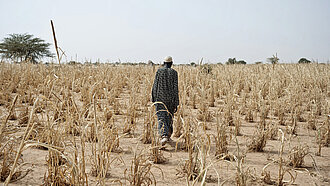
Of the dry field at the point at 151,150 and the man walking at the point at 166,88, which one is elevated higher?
the man walking at the point at 166,88

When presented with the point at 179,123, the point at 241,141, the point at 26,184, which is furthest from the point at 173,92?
the point at 26,184

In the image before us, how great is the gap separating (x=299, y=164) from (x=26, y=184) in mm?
3216

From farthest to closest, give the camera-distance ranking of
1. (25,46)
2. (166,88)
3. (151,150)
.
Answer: (25,46)
(166,88)
(151,150)

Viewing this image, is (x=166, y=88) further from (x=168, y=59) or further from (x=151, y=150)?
(x=151, y=150)

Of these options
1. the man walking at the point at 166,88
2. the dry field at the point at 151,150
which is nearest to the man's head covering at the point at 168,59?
the man walking at the point at 166,88

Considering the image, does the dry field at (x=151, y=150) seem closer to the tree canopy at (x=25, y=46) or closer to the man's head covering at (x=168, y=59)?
the man's head covering at (x=168, y=59)

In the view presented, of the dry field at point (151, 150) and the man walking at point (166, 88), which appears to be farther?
the man walking at point (166, 88)


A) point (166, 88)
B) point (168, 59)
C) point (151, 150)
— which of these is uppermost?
point (168, 59)

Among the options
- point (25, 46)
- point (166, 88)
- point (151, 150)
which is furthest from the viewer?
point (25, 46)

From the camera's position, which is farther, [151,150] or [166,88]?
[166,88]

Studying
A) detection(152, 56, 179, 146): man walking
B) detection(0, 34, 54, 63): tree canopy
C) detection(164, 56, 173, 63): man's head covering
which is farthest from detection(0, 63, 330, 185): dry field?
detection(0, 34, 54, 63): tree canopy

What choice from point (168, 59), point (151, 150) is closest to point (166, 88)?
point (168, 59)

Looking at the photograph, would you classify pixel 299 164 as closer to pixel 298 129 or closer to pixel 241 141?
pixel 241 141

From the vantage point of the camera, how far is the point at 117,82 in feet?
27.6
